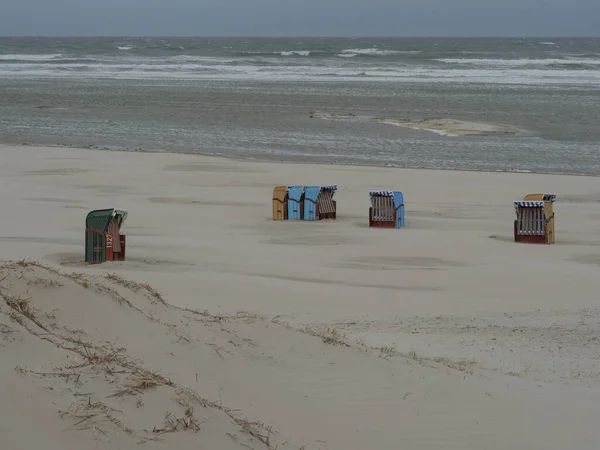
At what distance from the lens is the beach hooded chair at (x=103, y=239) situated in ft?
37.2

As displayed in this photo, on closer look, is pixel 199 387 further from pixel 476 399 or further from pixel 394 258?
pixel 394 258

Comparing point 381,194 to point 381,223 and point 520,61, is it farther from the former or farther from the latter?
point 520,61

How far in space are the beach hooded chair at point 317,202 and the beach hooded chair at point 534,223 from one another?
312 cm

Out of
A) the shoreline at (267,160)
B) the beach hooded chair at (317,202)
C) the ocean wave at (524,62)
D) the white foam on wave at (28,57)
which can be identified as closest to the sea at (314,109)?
the shoreline at (267,160)

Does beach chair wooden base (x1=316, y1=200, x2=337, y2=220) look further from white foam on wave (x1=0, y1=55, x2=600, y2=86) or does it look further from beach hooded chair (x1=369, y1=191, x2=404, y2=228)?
white foam on wave (x1=0, y1=55, x2=600, y2=86)

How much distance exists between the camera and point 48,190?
17.8 m

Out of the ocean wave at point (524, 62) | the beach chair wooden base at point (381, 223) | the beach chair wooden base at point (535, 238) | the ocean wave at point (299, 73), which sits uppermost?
the ocean wave at point (524, 62)

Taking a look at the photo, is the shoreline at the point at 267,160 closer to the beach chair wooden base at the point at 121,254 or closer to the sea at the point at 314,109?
the sea at the point at 314,109

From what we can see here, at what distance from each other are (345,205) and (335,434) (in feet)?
38.5

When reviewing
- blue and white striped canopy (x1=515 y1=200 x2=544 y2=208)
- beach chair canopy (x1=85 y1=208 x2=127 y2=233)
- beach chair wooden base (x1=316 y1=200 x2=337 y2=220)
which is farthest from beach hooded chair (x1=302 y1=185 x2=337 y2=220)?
beach chair canopy (x1=85 y1=208 x2=127 y2=233)

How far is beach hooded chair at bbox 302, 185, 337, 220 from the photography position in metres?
15.0

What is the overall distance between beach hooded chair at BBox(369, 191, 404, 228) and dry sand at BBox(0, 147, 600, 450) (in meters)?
0.32

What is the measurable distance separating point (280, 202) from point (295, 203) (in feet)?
0.79

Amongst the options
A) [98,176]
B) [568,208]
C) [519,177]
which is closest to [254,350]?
[568,208]
